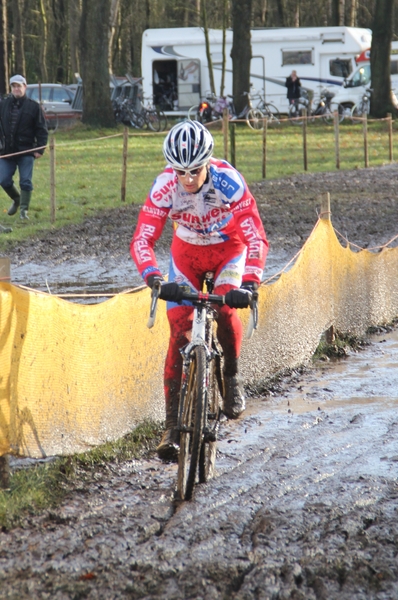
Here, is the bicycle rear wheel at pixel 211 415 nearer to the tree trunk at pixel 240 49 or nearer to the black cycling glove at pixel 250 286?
the black cycling glove at pixel 250 286

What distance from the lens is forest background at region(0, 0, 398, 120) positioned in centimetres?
3778

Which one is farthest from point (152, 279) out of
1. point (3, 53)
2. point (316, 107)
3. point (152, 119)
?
point (316, 107)

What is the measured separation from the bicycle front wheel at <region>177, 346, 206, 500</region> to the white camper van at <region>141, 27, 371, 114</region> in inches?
1451

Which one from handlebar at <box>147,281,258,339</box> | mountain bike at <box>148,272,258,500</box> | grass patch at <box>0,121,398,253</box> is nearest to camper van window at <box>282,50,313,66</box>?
grass patch at <box>0,121,398,253</box>

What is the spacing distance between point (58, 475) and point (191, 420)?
85 centimetres

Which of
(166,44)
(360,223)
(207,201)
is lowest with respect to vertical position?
(360,223)

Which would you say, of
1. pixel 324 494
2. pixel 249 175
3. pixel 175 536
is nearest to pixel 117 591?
pixel 175 536

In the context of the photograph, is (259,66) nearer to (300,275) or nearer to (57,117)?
(57,117)

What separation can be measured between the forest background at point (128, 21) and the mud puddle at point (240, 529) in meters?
31.9

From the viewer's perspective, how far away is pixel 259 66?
1628 inches

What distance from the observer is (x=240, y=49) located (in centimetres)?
3591

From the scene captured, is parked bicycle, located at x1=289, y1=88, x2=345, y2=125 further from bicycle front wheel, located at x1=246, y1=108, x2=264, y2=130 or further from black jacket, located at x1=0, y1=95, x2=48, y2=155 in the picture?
black jacket, located at x1=0, y1=95, x2=48, y2=155

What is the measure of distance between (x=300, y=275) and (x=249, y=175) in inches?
572

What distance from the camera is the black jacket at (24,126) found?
1487cm
